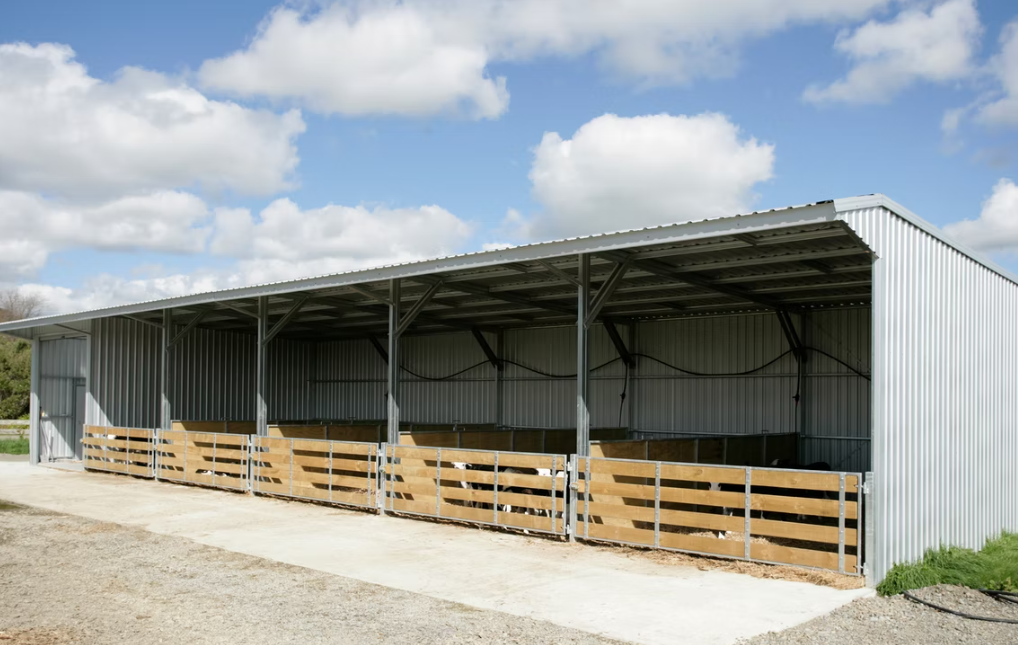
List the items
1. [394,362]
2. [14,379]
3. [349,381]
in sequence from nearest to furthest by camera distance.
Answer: [394,362]
[349,381]
[14,379]

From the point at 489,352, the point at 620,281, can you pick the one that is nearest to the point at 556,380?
the point at 489,352

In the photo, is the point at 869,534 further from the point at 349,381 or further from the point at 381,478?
the point at 349,381

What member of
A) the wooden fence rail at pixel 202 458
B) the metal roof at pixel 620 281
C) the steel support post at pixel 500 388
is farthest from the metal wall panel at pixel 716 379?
the wooden fence rail at pixel 202 458

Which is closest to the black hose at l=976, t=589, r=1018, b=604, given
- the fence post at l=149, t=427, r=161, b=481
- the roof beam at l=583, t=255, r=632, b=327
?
the roof beam at l=583, t=255, r=632, b=327

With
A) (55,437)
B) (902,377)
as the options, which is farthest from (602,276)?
(55,437)

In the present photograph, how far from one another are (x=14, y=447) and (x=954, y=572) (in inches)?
1019

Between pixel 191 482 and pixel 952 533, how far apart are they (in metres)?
12.4

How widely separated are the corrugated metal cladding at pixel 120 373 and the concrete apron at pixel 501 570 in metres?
5.79

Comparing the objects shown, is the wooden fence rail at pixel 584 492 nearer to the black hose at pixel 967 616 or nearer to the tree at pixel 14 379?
the black hose at pixel 967 616

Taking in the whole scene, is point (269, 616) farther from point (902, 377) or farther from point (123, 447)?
point (123, 447)

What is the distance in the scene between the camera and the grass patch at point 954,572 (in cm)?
783

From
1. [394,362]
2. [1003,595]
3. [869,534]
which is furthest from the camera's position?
[394,362]

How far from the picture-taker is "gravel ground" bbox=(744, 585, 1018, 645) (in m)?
6.27

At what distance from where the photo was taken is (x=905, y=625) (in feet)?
Result: 21.9
